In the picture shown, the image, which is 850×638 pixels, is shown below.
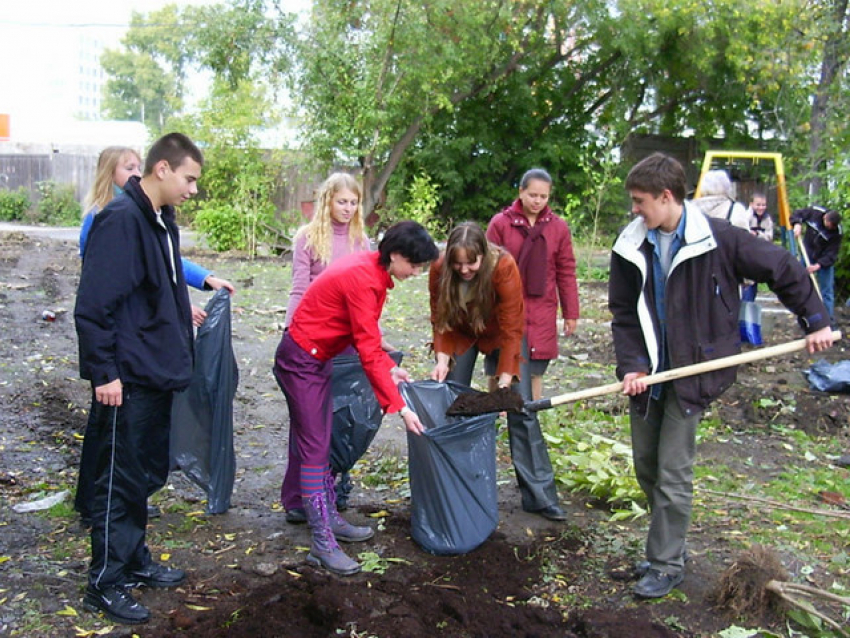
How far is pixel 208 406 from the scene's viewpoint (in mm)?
4312

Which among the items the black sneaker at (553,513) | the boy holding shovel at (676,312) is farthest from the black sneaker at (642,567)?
the black sneaker at (553,513)

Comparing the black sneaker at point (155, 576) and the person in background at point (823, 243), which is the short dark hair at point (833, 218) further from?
the black sneaker at point (155, 576)

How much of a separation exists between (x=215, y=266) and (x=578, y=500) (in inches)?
443

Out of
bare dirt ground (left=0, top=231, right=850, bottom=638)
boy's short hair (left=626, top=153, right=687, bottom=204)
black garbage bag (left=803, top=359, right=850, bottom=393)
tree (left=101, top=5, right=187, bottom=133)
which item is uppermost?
tree (left=101, top=5, right=187, bottom=133)

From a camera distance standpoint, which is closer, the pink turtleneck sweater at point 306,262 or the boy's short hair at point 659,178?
the boy's short hair at point 659,178

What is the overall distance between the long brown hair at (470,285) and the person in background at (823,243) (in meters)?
7.36

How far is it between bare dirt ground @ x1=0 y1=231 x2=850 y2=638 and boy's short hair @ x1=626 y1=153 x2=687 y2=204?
1.71 meters

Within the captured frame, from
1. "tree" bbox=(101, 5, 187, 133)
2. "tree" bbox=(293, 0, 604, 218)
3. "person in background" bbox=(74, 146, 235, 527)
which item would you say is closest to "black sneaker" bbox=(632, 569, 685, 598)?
"person in background" bbox=(74, 146, 235, 527)

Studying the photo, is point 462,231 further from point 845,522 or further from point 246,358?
point 246,358

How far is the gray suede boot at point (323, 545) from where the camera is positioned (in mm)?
3824

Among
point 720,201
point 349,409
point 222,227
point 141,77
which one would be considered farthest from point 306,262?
point 141,77

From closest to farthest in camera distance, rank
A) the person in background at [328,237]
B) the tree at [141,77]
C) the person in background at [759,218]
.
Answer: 1. the person in background at [328,237]
2. the person in background at [759,218]
3. the tree at [141,77]

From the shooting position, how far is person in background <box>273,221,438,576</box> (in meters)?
3.73

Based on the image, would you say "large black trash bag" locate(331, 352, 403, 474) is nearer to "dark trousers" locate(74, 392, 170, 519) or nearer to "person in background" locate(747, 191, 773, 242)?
"dark trousers" locate(74, 392, 170, 519)
